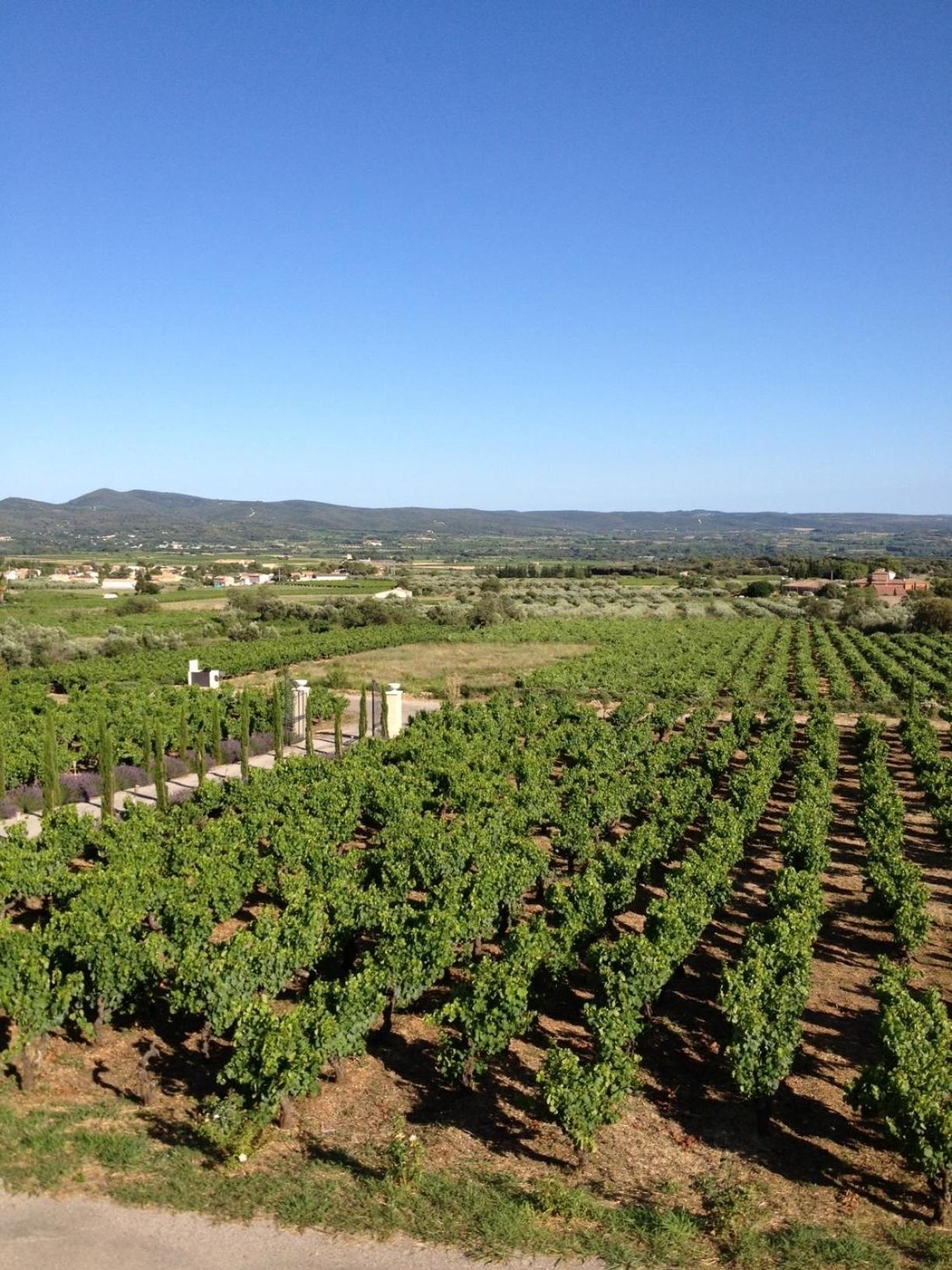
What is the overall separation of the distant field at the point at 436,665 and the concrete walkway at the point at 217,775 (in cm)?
524

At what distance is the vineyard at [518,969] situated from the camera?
11.0 metres

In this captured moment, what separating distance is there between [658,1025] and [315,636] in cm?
5509

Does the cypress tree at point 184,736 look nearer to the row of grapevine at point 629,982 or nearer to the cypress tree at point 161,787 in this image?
the cypress tree at point 161,787

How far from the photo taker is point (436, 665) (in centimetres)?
5759

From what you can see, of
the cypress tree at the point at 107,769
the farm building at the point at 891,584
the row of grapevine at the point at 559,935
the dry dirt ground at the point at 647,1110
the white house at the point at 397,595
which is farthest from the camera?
the farm building at the point at 891,584

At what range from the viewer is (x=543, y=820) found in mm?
22859

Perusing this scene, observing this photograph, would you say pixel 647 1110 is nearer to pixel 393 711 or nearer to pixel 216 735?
pixel 216 735

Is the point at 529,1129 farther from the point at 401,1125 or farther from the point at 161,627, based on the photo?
the point at 161,627

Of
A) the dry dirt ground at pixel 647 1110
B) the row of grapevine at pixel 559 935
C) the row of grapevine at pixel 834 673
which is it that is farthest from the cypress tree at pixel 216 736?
the row of grapevine at pixel 834 673

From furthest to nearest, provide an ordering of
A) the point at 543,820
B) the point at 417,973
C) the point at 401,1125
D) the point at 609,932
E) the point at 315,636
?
the point at 315,636 < the point at 543,820 < the point at 609,932 < the point at 417,973 < the point at 401,1125

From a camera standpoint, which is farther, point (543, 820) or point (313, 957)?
point (543, 820)

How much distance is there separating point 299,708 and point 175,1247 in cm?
2846

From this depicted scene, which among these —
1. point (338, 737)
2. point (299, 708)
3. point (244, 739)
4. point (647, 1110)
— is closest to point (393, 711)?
point (338, 737)

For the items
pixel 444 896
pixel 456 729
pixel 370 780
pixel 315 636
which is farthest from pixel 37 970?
pixel 315 636
